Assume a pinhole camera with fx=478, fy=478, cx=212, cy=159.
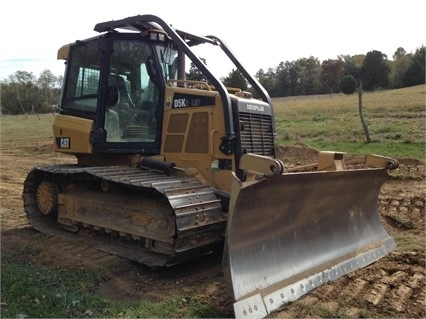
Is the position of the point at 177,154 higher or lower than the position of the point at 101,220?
higher


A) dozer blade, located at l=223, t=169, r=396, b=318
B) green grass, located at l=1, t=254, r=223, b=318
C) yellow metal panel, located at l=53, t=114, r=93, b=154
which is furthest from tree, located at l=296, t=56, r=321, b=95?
green grass, located at l=1, t=254, r=223, b=318

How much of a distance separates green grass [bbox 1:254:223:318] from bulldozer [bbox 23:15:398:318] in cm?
55

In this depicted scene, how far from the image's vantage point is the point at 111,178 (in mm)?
5387

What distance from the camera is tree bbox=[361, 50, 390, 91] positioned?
2525 inches

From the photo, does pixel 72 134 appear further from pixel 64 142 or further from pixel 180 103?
pixel 180 103

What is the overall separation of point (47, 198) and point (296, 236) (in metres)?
3.61

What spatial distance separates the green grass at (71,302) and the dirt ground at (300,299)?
6.3 inches

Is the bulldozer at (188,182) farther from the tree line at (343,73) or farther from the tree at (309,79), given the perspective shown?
the tree at (309,79)

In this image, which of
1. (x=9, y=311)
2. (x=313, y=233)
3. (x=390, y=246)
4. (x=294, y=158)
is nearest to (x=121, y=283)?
(x=9, y=311)

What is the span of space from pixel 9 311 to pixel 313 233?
3132 millimetres

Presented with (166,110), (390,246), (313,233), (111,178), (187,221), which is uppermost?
(166,110)

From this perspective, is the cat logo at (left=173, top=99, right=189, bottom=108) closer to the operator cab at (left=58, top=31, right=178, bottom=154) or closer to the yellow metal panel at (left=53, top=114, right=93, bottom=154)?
the operator cab at (left=58, top=31, right=178, bottom=154)

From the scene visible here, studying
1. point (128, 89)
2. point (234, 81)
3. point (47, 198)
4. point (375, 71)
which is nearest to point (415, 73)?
point (375, 71)

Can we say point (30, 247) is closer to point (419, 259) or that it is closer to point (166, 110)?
point (166, 110)
